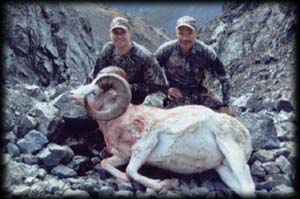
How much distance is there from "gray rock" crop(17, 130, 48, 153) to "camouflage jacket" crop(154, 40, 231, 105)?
2.03 meters

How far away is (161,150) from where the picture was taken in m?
5.77

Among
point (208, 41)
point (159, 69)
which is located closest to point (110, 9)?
point (208, 41)

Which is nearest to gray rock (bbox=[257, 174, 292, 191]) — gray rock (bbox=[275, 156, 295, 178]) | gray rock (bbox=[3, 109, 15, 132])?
gray rock (bbox=[275, 156, 295, 178])

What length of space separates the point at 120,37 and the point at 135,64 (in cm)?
42

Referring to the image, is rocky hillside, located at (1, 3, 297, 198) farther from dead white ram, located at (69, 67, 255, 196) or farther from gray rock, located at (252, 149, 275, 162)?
dead white ram, located at (69, 67, 255, 196)

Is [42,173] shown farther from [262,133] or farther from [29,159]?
[262,133]

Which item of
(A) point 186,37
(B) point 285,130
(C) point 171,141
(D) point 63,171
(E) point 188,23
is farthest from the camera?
(B) point 285,130

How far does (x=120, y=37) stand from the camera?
22.3 ft

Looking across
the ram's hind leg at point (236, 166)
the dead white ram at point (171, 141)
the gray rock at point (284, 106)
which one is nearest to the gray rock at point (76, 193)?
the dead white ram at point (171, 141)

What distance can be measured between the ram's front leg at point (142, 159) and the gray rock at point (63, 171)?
624 mm

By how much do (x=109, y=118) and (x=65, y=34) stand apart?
35.1 feet

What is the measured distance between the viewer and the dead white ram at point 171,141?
5613 mm

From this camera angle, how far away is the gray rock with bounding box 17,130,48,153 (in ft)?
20.5

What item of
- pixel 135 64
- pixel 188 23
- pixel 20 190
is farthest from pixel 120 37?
pixel 20 190
